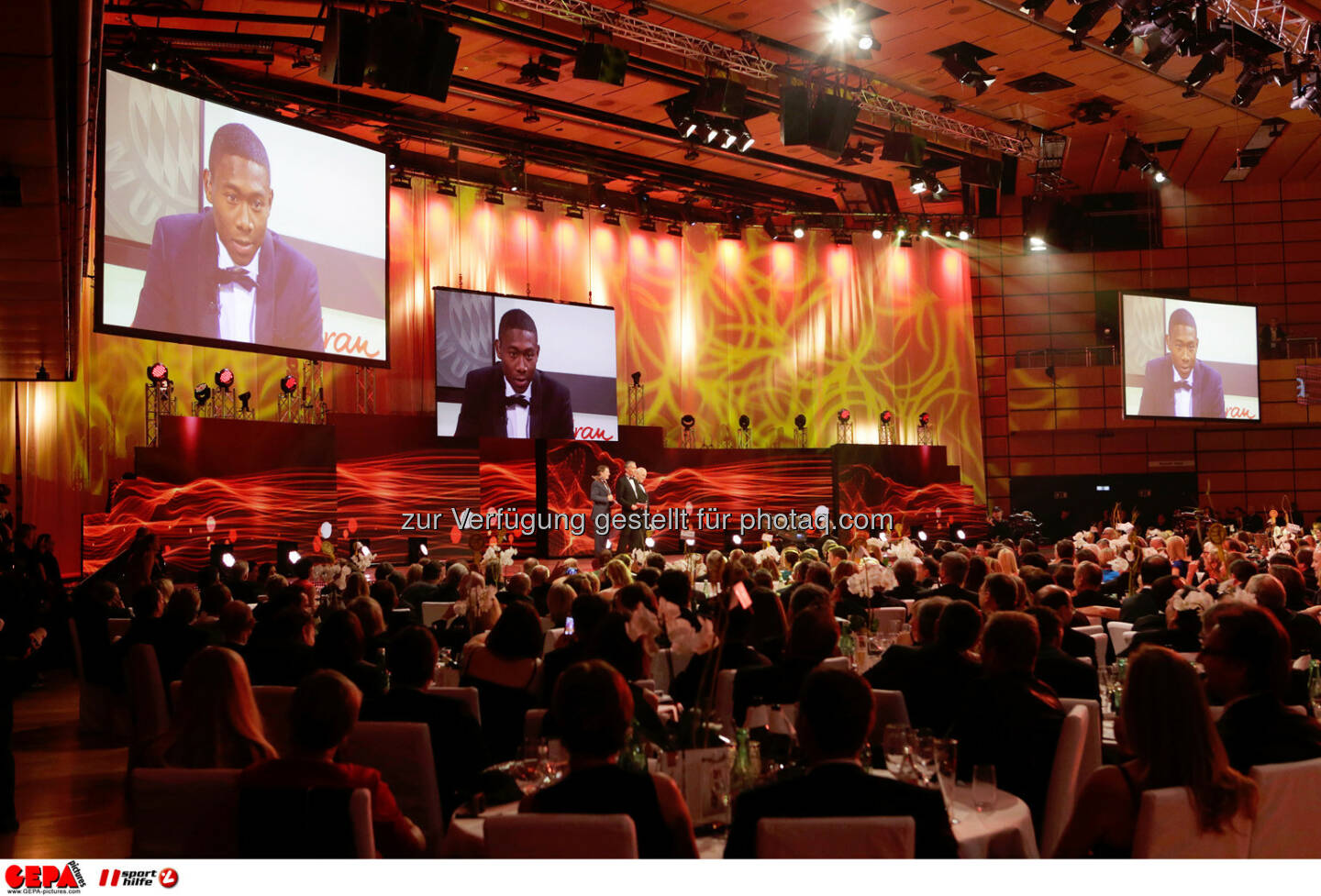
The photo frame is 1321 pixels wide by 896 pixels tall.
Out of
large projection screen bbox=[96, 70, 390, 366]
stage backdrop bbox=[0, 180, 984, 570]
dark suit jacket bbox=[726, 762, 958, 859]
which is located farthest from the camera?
stage backdrop bbox=[0, 180, 984, 570]

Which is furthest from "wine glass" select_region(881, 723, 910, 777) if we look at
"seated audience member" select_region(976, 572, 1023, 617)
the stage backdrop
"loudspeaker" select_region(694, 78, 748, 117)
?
the stage backdrop

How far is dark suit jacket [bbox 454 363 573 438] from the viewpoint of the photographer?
15.6m

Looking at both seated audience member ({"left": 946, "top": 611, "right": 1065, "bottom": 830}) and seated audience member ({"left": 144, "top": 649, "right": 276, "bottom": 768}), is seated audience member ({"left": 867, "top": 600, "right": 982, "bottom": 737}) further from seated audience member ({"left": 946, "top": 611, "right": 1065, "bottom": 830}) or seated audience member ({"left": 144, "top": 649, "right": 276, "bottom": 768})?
seated audience member ({"left": 144, "top": 649, "right": 276, "bottom": 768})

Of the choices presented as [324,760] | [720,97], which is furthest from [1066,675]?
[720,97]

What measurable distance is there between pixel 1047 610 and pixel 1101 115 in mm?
12792

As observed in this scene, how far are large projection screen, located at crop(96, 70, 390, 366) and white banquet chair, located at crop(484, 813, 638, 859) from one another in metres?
7.20

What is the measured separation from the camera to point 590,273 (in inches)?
712

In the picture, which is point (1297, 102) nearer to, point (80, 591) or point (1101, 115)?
point (1101, 115)

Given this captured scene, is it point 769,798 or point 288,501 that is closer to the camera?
point 769,798

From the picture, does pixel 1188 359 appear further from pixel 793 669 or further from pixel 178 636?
pixel 178 636

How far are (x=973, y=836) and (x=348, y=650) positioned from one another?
7.91ft

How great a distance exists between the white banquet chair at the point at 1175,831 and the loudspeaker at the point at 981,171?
13.6 metres

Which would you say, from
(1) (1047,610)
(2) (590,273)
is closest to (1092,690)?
(1) (1047,610)

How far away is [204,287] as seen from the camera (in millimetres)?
9086
